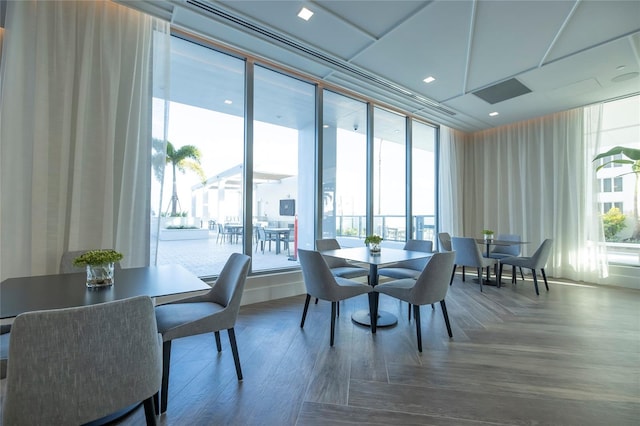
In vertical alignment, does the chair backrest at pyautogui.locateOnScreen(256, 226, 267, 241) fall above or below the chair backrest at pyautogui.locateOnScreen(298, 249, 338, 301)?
above

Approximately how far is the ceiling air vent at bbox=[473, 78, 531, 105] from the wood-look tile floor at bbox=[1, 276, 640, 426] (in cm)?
335

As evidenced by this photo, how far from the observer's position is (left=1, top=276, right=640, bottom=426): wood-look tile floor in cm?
170

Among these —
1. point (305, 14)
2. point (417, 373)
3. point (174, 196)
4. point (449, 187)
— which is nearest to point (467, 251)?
point (449, 187)

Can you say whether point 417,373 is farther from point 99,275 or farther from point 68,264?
point 68,264

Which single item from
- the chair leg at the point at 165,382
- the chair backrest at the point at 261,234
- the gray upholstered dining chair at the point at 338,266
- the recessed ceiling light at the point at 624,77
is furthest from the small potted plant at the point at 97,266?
the recessed ceiling light at the point at 624,77

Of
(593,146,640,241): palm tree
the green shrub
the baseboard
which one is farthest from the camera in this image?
the green shrub

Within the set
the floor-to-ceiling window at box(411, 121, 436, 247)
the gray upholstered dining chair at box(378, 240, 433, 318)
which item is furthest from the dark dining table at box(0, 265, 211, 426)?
the floor-to-ceiling window at box(411, 121, 436, 247)

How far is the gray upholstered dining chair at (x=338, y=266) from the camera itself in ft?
11.3

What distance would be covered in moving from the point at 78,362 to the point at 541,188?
721 centimetres

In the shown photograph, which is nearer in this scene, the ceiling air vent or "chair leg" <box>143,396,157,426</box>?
"chair leg" <box>143,396,157,426</box>

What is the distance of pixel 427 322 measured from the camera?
125 inches

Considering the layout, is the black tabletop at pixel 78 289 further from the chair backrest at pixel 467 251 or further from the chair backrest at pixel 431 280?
the chair backrest at pixel 467 251

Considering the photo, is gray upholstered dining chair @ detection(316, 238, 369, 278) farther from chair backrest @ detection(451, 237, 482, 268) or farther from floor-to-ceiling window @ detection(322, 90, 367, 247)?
chair backrest @ detection(451, 237, 482, 268)

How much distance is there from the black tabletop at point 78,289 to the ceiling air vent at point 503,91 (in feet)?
16.5
